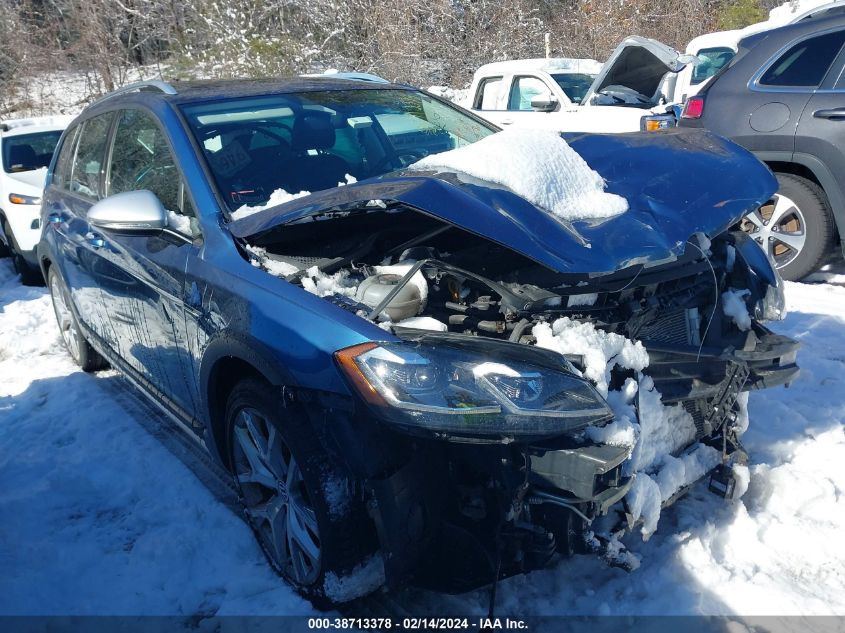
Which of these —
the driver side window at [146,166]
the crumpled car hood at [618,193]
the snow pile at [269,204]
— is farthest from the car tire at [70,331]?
the crumpled car hood at [618,193]

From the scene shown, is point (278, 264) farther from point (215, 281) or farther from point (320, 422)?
point (320, 422)

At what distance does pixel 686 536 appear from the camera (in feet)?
9.06

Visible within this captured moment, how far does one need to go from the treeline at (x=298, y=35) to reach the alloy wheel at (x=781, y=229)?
1372cm

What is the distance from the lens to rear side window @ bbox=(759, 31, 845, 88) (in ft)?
18.0

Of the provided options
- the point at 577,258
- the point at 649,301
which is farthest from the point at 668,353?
the point at 577,258

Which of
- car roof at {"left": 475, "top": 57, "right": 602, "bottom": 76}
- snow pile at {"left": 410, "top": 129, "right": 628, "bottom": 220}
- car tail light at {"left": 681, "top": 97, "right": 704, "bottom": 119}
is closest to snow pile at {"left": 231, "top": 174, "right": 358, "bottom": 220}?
snow pile at {"left": 410, "top": 129, "right": 628, "bottom": 220}

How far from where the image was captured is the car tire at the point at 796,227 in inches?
220

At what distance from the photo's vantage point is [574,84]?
10.1 m

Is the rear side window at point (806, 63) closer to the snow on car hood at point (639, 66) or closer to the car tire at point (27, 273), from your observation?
the snow on car hood at point (639, 66)

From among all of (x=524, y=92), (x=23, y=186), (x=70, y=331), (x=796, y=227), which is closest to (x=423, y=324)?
(x=70, y=331)

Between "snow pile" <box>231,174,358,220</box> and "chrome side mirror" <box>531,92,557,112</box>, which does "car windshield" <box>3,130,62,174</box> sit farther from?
"snow pile" <box>231,174,358,220</box>

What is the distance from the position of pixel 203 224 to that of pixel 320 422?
1.07 meters

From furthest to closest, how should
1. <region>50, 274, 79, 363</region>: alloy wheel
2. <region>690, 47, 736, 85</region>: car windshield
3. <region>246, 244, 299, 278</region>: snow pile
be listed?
<region>690, 47, 736, 85</region>: car windshield, <region>50, 274, 79, 363</region>: alloy wheel, <region>246, 244, 299, 278</region>: snow pile

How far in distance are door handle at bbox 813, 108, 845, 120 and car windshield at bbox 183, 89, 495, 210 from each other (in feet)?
9.98
